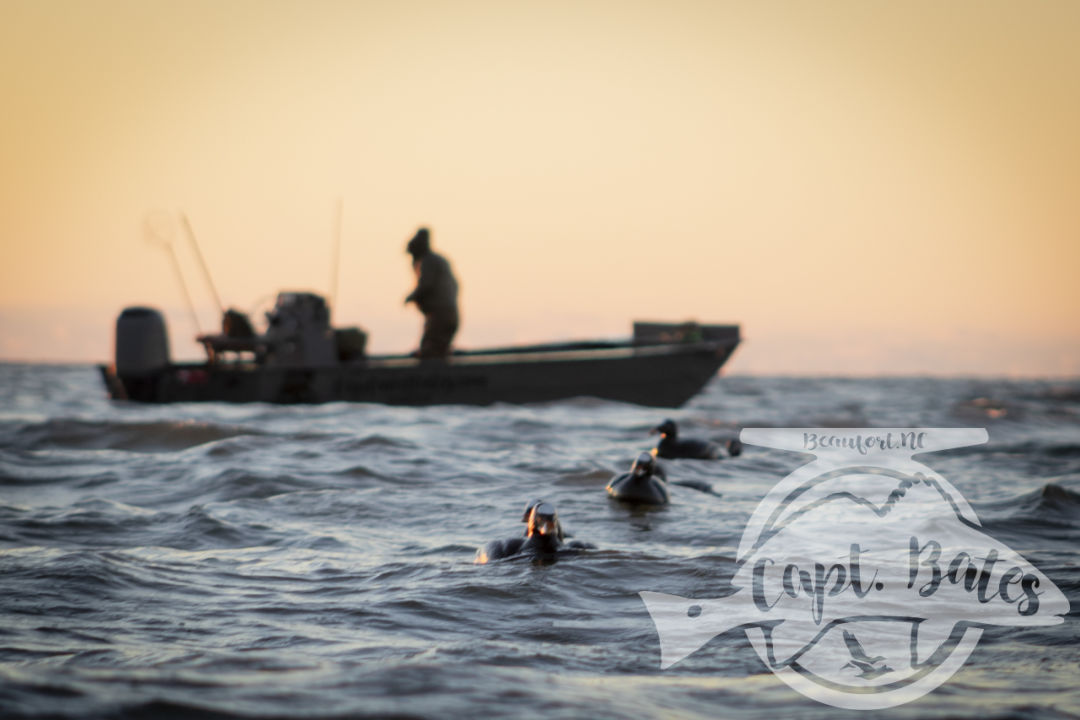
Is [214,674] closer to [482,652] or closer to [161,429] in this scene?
[482,652]

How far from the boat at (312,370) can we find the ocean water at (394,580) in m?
2.90

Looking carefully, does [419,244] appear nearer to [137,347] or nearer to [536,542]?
[137,347]

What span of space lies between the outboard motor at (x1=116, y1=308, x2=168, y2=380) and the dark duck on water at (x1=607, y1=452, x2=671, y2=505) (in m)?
11.0

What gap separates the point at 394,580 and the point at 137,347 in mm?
12690

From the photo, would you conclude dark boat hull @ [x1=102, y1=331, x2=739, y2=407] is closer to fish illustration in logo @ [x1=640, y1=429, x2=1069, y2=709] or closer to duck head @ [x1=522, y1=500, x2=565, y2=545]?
fish illustration in logo @ [x1=640, y1=429, x2=1069, y2=709]

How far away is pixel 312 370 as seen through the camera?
1705cm

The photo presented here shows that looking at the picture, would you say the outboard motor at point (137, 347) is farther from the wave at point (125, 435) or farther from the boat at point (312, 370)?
the wave at point (125, 435)

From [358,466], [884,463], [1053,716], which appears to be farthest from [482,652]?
[884,463]

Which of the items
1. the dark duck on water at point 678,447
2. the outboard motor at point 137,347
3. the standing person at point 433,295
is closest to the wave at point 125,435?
the outboard motor at point 137,347

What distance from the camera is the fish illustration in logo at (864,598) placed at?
4625 mm

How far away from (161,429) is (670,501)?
8513 mm

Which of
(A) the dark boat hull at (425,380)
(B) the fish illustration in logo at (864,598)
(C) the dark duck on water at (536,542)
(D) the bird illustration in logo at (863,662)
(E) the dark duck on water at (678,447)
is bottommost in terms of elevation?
(D) the bird illustration in logo at (863,662)

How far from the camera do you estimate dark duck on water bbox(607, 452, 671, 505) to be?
356 inches

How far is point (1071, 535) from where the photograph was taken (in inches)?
316
